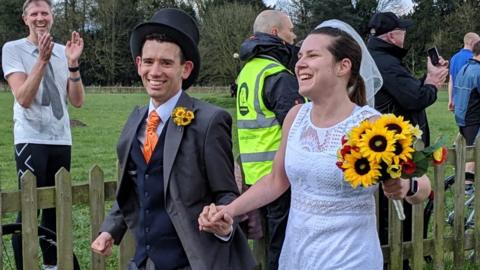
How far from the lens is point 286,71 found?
188 inches

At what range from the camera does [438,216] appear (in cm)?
560

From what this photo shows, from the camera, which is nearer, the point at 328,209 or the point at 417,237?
the point at 328,209

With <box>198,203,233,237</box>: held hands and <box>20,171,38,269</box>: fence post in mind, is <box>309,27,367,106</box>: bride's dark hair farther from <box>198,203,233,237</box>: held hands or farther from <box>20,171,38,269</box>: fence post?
<box>20,171,38,269</box>: fence post

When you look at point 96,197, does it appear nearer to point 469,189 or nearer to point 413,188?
point 413,188

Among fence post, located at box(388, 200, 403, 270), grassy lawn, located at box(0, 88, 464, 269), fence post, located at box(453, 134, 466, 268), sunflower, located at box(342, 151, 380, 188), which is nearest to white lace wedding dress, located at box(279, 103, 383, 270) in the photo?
sunflower, located at box(342, 151, 380, 188)

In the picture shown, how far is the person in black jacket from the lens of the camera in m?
5.19

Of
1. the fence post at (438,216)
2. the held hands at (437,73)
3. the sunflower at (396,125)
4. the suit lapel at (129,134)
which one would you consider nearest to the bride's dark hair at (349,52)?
the sunflower at (396,125)

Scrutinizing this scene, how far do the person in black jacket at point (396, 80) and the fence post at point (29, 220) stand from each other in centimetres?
274

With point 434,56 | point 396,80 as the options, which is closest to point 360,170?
point 396,80

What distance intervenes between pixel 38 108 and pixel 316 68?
224 cm

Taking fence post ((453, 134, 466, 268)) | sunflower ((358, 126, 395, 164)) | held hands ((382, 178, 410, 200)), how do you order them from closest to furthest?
sunflower ((358, 126, 395, 164)), held hands ((382, 178, 410, 200)), fence post ((453, 134, 466, 268))

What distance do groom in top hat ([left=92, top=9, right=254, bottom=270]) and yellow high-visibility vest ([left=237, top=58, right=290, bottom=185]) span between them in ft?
5.85

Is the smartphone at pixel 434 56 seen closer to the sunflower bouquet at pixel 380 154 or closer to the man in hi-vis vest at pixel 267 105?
the man in hi-vis vest at pixel 267 105

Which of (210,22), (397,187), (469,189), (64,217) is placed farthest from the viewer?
(210,22)
